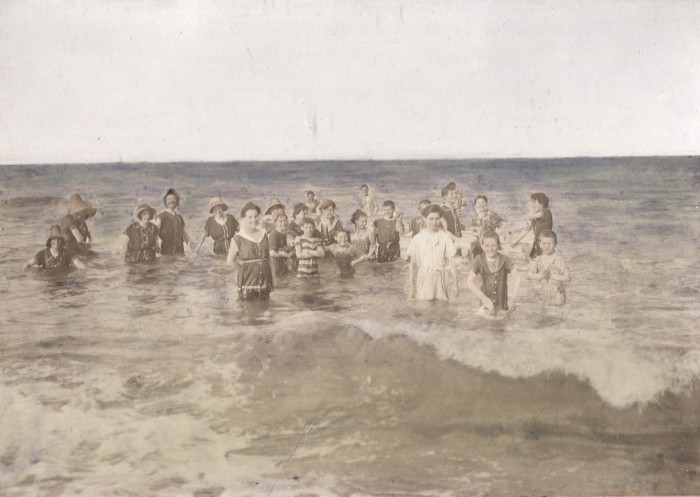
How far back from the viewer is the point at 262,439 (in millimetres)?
4020

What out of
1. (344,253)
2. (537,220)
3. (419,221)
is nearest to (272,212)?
(344,253)

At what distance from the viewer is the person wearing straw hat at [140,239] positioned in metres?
4.18

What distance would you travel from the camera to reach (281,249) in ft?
13.9

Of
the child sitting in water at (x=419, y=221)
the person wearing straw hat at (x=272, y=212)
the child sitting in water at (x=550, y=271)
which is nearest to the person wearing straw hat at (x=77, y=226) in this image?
the person wearing straw hat at (x=272, y=212)

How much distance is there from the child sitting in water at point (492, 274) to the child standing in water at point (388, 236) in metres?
0.55

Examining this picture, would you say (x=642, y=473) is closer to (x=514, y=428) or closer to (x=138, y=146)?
(x=514, y=428)

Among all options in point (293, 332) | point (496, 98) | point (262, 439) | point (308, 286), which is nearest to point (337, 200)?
point (308, 286)

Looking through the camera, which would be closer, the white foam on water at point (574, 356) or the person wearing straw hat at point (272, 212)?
the white foam on water at point (574, 356)

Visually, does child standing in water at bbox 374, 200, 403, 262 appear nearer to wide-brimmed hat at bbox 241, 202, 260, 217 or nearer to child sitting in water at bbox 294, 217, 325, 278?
child sitting in water at bbox 294, 217, 325, 278

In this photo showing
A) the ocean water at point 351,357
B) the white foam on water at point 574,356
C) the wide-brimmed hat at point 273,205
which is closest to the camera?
the ocean water at point 351,357

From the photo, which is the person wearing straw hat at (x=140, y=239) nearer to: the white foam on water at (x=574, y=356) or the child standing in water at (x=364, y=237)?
the child standing in water at (x=364, y=237)

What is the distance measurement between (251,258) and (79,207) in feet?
4.03

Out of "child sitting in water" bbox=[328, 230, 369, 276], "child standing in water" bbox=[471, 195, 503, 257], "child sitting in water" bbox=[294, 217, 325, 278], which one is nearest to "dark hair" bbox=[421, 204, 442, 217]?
"child standing in water" bbox=[471, 195, 503, 257]

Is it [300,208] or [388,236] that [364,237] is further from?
[300,208]
